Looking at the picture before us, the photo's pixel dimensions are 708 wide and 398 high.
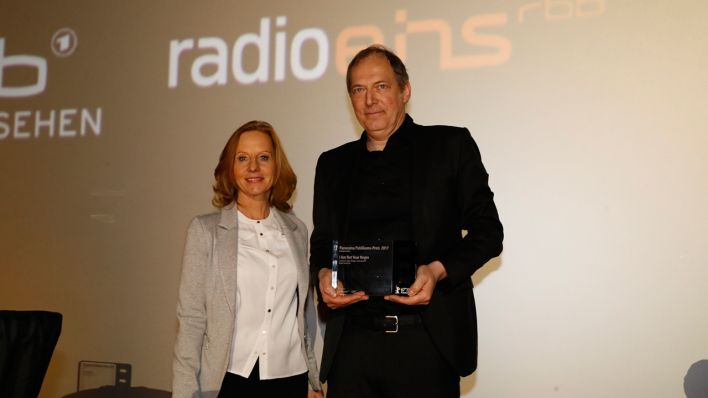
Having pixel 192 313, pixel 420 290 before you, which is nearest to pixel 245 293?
pixel 192 313

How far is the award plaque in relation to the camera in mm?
1977

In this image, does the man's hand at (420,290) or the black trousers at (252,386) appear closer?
the man's hand at (420,290)

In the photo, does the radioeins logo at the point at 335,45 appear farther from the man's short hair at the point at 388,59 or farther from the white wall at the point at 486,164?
the man's short hair at the point at 388,59

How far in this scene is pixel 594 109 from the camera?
320 centimetres

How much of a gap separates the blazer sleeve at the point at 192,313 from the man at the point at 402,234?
414 millimetres

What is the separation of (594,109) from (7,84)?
11.4 feet

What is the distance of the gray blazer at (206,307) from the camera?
93.0 inches

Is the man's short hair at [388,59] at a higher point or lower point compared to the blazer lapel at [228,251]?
higher

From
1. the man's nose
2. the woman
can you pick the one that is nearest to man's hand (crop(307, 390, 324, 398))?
the woman

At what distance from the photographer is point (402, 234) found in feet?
7.04

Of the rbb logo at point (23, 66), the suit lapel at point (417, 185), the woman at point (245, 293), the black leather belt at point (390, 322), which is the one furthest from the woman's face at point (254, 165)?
the rbb logo at point (23, 66)

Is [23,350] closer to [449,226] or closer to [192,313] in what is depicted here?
[192,313]

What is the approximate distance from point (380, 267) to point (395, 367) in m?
0.31

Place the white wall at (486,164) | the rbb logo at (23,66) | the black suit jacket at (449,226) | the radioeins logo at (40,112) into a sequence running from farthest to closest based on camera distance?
the rbb logo at (23,66)
the radioeins logo at (40,112)
the white wall at (486,164)
the black suit jacket at (449,226)
